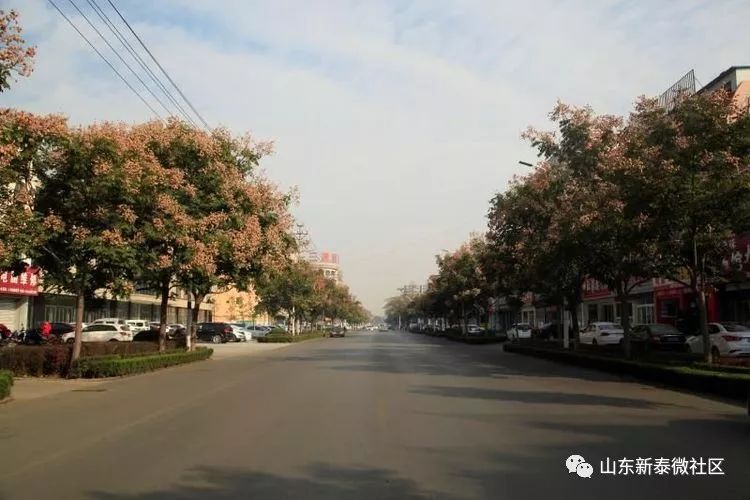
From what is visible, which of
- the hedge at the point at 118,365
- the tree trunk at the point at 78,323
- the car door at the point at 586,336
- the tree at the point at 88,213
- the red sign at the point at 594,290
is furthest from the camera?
the red sign at the point at 594,290

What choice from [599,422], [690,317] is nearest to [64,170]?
[599,422]

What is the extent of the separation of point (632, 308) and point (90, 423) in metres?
47.8

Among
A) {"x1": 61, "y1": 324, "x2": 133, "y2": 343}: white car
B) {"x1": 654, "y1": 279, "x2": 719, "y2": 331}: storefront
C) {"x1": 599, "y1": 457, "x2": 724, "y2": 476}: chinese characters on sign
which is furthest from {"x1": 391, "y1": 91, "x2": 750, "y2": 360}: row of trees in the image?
{"x1": 61, "y1": 324, "x2": 133, "y2": 343}: white car

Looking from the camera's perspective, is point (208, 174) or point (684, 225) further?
point (208, 174)

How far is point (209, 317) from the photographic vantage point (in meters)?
92.6

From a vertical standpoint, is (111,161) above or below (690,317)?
above

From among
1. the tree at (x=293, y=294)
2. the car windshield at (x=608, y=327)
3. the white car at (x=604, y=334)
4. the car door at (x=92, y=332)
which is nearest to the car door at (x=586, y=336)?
the white car at (x=604, y=334)

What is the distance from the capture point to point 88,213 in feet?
68.2

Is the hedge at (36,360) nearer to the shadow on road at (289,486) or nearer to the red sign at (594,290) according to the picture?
the shadow on road at (289,486)

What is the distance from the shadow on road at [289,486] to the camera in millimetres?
6961

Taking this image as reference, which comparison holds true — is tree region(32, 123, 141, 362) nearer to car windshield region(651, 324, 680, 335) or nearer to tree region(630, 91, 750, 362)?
tree region(630, 91, 750, 362)

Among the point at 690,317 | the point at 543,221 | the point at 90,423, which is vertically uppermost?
the point at 543,221

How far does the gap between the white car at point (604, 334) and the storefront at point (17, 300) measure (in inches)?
1314

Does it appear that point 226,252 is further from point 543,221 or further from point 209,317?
point 209,317
